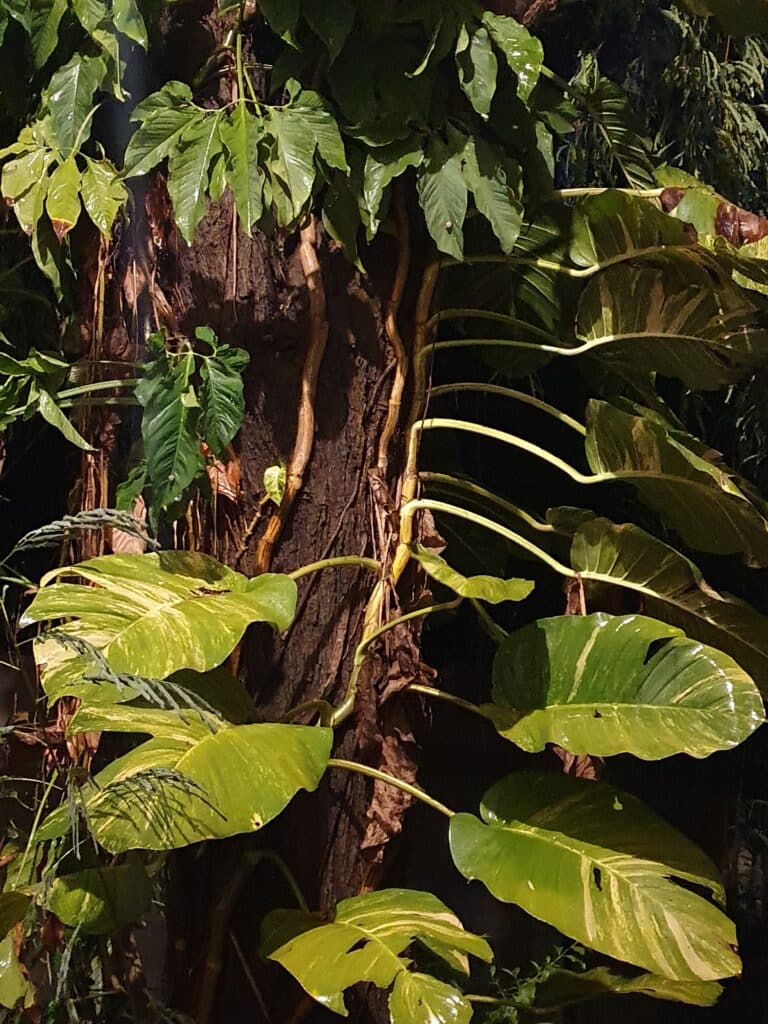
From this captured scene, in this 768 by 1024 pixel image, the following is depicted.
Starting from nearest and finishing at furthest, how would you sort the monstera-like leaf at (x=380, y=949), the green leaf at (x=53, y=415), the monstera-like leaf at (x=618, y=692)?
the monstera-like leaf at (x=380, y=949)
the monstera-like leaf at (x=618, y=692)
the green leaf at (x=53, y=415)

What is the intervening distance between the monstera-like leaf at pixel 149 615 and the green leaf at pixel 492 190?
1.79ft

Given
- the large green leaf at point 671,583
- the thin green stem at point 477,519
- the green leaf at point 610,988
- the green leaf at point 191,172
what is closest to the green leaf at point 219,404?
the green leaf at point 191,172

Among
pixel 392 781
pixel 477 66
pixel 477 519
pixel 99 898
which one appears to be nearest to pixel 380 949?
pixel 392 781

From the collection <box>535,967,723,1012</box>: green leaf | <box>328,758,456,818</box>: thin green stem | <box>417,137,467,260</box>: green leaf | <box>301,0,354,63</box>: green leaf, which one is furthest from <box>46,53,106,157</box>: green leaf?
<box>535,967,723,1012</box>: green leaf

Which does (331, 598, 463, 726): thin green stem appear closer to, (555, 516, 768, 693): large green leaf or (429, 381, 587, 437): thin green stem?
(555, 516, 768, 693): large green leaf

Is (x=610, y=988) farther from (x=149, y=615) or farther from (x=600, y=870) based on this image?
(x=149, y=615)

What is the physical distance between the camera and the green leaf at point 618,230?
4.31 feet

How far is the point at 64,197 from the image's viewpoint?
121cm

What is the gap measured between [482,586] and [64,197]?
711 millimetres

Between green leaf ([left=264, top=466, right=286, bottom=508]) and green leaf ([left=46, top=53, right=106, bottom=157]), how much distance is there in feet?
1.58

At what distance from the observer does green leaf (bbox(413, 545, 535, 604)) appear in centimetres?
113

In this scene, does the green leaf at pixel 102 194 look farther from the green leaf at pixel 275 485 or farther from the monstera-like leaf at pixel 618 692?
the monstera-like leaf at pixel 618 692

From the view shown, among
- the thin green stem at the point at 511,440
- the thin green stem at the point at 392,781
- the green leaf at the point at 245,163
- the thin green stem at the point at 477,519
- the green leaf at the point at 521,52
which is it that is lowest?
the thin green stem at the point at 392,781

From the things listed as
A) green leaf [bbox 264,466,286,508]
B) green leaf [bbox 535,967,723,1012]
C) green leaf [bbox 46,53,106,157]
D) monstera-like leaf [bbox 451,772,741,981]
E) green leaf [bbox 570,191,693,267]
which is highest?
green leaf [bbox 46,53,106,157]
